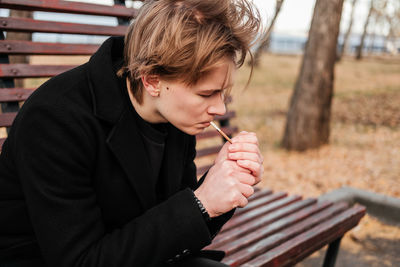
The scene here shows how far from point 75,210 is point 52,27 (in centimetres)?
154

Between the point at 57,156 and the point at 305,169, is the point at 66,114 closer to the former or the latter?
the point at 57,156

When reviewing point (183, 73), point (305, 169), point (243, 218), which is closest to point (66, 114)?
point (183, 73)

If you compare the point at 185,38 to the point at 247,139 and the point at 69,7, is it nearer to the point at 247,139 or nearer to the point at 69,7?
the point at 247,139

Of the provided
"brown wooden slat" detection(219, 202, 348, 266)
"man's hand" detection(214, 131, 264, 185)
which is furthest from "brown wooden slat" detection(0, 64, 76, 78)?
"brown wooden slat" detection(219, 202, 348, 266)

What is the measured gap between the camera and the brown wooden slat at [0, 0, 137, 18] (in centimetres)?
222

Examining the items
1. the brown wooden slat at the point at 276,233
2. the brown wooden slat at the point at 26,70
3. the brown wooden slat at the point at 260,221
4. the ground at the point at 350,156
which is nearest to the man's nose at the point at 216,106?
the ground at the point at 350,156

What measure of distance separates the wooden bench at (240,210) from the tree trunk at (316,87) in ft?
12.6

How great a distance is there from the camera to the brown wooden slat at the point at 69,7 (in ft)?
7.29

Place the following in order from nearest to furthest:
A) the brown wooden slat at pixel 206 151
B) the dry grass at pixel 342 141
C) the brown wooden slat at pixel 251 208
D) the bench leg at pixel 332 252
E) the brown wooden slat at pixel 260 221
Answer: the brown wooden slat at pixel 260 221, the brown wooden slat at pixel 251 208, the bench leg at pixel 332 252, the brown wooden slat at pixel 206 151, the dry grass at pixel 342 141

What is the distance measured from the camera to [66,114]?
1.28 meters

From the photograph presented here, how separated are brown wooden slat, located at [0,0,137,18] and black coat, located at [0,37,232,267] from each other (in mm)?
1030

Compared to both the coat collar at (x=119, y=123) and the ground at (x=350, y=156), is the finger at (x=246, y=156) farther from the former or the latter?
the ground at (x=350, y=156)

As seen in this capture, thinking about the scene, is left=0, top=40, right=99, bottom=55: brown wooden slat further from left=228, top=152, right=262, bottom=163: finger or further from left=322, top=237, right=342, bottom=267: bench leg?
left=322, top=237, right=342, bottom=267: bench leg

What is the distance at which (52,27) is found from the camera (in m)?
2.37
